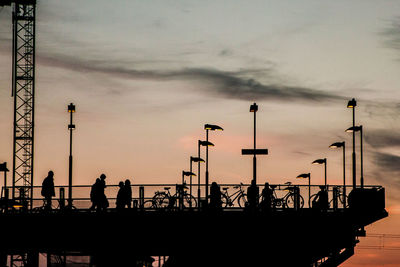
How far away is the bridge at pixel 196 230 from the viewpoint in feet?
127

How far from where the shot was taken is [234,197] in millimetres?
43500

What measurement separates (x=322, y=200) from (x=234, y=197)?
461 cm

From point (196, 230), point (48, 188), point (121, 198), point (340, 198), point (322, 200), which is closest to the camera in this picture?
point (196, 230)

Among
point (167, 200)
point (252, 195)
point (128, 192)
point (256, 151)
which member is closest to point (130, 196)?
point (128, 192)

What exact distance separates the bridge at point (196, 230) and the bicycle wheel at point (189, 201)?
2.79 feet

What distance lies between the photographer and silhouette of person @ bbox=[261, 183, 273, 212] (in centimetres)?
4084

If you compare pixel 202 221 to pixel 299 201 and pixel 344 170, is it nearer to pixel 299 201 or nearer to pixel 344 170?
pixel 299 201

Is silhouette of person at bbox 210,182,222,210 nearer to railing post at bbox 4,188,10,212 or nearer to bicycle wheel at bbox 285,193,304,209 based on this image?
bicycle wheel at bbox 285,193,304,209

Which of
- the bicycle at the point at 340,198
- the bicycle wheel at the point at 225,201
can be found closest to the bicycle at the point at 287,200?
the bicycle at the point at 340,198

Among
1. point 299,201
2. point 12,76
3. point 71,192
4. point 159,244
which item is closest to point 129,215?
point 159,244

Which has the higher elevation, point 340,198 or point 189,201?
point 340,198

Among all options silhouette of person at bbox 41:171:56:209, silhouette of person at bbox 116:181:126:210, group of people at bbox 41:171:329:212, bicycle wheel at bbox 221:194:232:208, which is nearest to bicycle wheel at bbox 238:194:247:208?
bicycle wheel at bbox 221:194:232:208

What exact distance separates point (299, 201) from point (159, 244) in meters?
7.11

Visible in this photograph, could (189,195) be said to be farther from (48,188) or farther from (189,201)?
(48,188)
